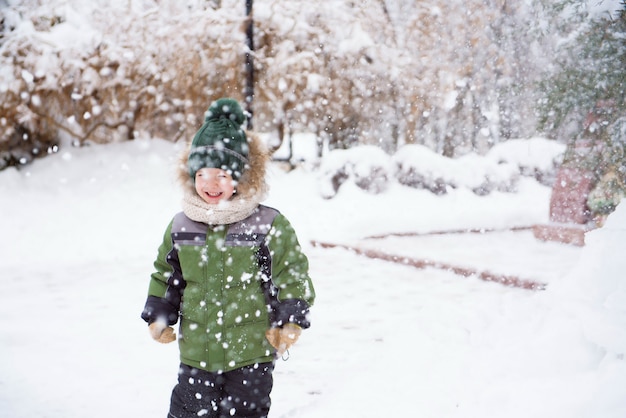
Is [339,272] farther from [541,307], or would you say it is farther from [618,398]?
[618,398]

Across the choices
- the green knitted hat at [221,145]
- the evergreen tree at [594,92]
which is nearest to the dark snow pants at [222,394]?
the green knitted hat at [221,145]

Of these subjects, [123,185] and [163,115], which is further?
[163,115]

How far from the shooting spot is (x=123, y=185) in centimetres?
1245

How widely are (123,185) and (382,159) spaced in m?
4.99

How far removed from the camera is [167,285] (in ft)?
9.00

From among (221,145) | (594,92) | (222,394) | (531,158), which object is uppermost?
(594,92)

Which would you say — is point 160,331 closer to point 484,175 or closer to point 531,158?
point 484,175

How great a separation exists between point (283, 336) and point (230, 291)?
0.28 metres

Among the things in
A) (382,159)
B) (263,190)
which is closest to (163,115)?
(382,159)

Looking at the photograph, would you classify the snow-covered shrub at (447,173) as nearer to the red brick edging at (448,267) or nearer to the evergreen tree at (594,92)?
the red brick edging at (448,267)

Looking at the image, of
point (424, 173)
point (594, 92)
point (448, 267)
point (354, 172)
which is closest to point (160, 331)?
point (594, 92)

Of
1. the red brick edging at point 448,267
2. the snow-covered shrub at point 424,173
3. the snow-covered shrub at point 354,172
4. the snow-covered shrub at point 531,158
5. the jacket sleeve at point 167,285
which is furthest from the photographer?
the snow-covered shrub at point 531,158

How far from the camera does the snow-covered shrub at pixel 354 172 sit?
12742 mm

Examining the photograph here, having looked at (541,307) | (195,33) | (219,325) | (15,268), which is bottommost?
(15,268)
